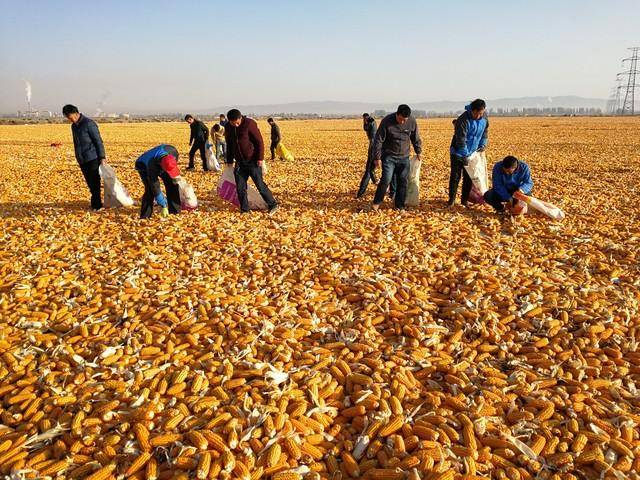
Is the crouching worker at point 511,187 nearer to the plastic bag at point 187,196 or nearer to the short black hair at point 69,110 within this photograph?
the plastic bag at point 187,196

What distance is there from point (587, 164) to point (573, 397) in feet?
49.0

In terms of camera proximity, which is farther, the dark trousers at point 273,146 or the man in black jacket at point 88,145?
the dark trousers at point 273,146

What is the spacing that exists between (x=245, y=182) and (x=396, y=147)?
111 inches

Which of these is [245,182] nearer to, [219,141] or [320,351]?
[320,351]

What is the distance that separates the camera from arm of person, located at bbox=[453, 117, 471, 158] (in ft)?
24.6

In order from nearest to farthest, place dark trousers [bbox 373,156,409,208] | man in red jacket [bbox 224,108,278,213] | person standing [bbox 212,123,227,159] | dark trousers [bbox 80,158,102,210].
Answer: man in red jacket [bbox 224,108,278,213] → dark trousers [bbox 373,156,409,208] → dark trousers [bbox 80,158,102,210] → person standing [bbox 212,123,227,159]

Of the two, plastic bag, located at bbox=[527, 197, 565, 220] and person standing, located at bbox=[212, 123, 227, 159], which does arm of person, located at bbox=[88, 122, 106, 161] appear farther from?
plastic bag, located at bbox=[527, 197, 565, 220]

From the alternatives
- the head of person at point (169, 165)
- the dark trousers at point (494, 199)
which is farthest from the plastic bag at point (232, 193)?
the dark trousers at point (494, 199)

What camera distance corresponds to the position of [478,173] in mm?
7789

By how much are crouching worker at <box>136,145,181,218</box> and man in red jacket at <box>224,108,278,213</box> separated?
3.29 feet

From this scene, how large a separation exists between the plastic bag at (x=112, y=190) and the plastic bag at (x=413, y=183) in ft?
18.1

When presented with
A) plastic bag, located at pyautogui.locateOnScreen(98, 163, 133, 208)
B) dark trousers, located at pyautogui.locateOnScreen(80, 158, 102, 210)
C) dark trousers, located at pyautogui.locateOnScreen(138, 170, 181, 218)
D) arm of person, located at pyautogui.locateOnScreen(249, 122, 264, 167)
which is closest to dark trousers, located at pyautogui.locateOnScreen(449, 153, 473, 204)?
arm of person, located at pyautogui.locateOnScreen(249, 122, 264, 167)

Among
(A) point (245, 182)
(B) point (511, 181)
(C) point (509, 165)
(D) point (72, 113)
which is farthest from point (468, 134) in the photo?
(D) point (72, 113)

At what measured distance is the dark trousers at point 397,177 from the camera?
7.55 metres
